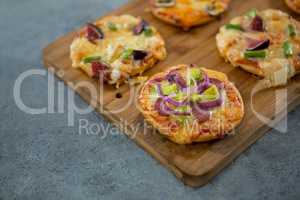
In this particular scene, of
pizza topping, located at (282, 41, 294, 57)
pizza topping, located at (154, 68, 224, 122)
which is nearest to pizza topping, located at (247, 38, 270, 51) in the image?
pizza topping, located at (282, 41, 294, 57)

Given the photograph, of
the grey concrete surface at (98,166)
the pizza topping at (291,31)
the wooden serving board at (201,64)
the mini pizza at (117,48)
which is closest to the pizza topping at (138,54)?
the mini pizza at (117,48)

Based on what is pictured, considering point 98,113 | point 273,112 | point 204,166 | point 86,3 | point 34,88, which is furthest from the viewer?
point 86,3

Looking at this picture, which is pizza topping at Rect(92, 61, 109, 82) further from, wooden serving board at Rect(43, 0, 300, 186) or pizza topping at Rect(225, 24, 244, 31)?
pizza topping at Rect(225, 24, 244, 31)

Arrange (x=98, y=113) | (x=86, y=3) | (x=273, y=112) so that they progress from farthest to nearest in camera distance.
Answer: (x=86, y=3) → (x=98, y=113) → (x=273, y=112)

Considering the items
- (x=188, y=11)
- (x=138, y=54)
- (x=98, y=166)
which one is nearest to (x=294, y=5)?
(x=188, y=11)

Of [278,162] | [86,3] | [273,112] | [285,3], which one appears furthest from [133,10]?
[278,162]

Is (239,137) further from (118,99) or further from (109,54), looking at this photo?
(109,54)

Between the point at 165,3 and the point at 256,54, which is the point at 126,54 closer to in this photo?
the point at 165,3
